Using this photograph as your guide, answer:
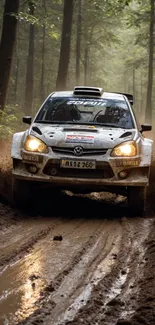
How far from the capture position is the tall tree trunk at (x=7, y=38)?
12.4 m

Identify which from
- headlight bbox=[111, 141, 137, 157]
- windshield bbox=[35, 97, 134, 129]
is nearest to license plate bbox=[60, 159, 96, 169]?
headlight bbox=[111, 141, 137, 157]

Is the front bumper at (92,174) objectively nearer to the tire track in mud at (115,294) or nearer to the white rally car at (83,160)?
the white rally car at (83,160)

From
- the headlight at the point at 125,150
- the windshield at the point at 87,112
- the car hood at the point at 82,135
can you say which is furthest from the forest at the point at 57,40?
the headlight at the point at 125,150

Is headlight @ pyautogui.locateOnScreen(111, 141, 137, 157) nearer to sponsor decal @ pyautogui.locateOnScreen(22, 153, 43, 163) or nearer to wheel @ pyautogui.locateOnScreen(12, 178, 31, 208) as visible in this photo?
sponsor decal @ pyautogui.locateOnScreen(22, 153, 43, 163)

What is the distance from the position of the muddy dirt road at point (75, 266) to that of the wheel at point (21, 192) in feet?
0.58

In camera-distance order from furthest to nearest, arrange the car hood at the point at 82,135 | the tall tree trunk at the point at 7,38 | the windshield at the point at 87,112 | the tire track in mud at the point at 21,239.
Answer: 1. the tall tree trunk at the point at 7,38
2. the windshield at the point at 87,112
3. the car hood at the point at 82,135
4. the tire track in mud at the point at 21,239

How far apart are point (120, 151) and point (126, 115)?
145cm

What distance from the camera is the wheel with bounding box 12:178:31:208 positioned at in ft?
22.8

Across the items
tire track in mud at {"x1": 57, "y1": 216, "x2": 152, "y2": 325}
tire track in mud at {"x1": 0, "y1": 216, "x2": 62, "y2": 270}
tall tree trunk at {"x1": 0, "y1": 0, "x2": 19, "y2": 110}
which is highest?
tall tree trunk at {"x1": 0, "y1": 0, "x2": 19, "y2": 110}

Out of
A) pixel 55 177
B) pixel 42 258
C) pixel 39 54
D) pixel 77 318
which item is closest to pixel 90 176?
pixel 55 177

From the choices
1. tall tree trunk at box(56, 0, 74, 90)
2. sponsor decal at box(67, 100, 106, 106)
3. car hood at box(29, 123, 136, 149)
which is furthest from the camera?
tall tree trunk at box(56, 0, 74, 90)

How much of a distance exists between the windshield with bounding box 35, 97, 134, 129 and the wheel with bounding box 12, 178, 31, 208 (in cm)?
132

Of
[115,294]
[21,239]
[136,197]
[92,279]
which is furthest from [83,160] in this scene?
[115,294]

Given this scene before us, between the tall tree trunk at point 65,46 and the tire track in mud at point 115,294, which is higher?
the tall tree trunk at point 65,46
